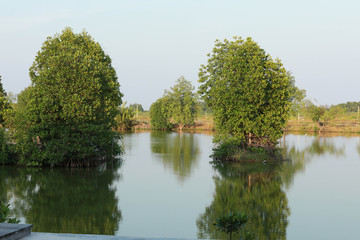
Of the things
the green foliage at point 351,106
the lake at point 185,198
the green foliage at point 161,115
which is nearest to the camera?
the lake at point 185,198

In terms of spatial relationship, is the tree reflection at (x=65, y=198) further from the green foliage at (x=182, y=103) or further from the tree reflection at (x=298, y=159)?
the green foliage at (x=182, y=103)

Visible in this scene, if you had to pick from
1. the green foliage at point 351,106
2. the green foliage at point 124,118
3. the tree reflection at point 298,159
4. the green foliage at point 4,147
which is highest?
the green foliage at point 351,106

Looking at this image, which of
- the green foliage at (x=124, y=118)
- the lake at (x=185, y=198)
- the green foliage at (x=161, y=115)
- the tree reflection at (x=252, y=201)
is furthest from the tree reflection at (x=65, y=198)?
the green foliage at (x=161, y=115)

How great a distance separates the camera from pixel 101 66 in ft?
84.7

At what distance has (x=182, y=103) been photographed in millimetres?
74562

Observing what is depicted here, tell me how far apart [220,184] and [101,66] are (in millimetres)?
11024

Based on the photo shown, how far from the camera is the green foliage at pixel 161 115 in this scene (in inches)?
2923

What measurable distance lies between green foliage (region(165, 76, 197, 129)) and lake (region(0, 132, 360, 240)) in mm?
43403

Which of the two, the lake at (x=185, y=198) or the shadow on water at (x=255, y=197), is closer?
the shadow on water at (x=255, y=197)

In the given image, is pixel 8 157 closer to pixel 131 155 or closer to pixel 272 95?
pixel 131 155

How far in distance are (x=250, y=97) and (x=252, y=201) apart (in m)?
12.3

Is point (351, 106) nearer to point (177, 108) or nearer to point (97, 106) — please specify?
point (177, 108)

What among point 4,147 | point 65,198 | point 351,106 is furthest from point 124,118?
point 351,106

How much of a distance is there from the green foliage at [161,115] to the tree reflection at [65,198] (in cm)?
4923
